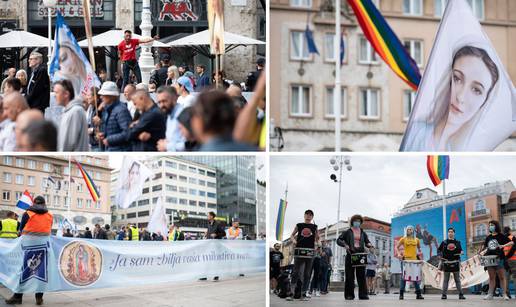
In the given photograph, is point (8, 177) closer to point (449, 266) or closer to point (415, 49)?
point (449, 266)

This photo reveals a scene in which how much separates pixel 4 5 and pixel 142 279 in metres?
5.08

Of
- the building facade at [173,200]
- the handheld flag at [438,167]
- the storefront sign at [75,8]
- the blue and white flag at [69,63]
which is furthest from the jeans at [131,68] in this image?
the handheld flag at [438,167]

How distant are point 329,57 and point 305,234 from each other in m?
1.62

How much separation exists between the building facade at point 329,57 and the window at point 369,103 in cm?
14

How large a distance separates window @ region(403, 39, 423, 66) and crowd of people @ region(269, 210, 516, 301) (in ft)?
5.05

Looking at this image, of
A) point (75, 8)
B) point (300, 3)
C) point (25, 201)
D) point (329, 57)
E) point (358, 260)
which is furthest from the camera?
point (75, 8)

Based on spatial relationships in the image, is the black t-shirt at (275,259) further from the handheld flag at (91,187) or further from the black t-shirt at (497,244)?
the black t-shirt at (497,244)

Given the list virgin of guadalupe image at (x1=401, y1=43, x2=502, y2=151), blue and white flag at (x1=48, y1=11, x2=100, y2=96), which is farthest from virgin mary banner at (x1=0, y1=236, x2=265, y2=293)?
virgin of guadalupe image at (x1=401, y1=43, x2=502, y2=151)

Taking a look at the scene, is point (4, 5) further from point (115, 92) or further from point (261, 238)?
point (261, 238)

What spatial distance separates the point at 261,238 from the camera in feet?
20.1

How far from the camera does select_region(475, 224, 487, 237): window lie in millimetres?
6133

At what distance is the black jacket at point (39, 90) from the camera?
6.16 metres

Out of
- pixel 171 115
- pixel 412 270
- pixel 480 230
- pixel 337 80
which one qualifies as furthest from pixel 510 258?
pixel 171 115

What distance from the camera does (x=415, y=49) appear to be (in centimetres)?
694
